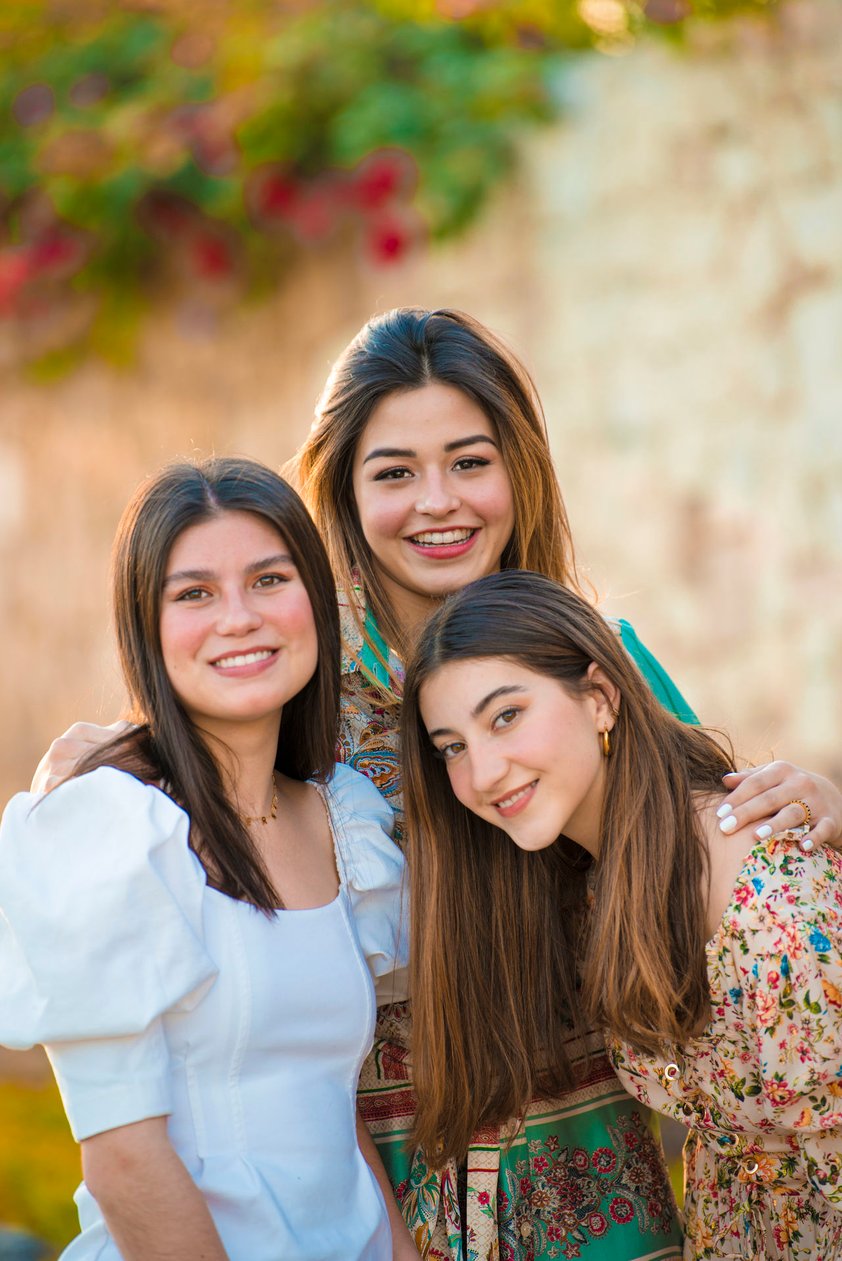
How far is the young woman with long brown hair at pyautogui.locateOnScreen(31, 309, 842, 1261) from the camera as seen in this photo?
88.8 inches

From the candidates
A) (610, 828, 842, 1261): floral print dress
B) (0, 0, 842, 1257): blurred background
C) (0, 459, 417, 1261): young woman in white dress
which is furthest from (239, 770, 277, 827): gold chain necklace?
(0, 0, 842, 1257): blurred background

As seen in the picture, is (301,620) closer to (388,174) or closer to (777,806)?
(777,806)

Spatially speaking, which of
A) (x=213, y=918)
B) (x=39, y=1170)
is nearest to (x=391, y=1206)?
(x=213, y=918)

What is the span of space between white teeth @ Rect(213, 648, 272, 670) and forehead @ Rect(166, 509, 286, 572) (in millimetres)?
138

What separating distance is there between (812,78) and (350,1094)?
424 cm

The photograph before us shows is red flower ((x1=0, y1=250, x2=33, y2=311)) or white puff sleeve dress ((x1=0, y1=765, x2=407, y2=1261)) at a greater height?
red flower ((x1=0, y1=250, x2=33, y2=311))

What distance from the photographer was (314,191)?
596cm

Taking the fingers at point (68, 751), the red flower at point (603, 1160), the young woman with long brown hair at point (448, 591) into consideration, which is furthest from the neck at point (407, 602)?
the red flower at point (603, 1160)

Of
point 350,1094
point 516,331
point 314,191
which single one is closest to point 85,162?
point 314,191

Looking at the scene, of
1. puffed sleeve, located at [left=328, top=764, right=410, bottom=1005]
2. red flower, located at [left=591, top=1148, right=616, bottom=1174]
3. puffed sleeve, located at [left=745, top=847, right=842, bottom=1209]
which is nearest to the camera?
puffed sleeve, located at [left=745, top=847, right=842, bottom=1209]

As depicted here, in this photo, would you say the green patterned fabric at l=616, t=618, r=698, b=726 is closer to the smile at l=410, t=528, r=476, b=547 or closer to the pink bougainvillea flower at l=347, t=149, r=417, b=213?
the smile at l=410, t=528, r=476, b=547

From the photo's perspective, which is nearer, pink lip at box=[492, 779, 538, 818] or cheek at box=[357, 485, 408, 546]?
pink lip at box=[492, 779, 538, 818]

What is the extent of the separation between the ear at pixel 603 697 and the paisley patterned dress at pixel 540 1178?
16.0 inches

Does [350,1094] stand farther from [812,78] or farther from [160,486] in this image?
[812,78]
